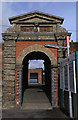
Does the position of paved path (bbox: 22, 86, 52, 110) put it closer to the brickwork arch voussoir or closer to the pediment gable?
the brickwork arch voussoir

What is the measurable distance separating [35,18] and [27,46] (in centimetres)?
271

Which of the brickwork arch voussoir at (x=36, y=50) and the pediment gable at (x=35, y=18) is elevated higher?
the pediment gable at (x=35, y=18)

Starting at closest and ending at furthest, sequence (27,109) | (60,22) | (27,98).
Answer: (27,109) < (60,22) < (27,98)

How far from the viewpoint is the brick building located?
11.5 metres

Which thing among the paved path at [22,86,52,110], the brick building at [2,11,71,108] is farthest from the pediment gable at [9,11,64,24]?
the paved path at [22,86,52,110]

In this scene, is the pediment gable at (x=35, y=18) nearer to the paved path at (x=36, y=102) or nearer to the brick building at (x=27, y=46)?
the brick building at (x=27, y=46)

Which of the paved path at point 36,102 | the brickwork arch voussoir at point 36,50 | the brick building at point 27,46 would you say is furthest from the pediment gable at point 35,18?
the paved path at point 36,102

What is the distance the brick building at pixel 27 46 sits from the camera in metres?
11.5

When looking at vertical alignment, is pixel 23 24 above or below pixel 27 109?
above

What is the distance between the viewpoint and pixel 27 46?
12.0 meters

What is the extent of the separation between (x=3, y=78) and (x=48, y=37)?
5.20m

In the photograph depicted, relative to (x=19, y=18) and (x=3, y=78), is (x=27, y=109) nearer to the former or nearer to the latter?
(x=3, y=78)

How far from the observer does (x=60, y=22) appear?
492 inches

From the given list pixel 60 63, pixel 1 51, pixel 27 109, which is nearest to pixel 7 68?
pixel 1 51
